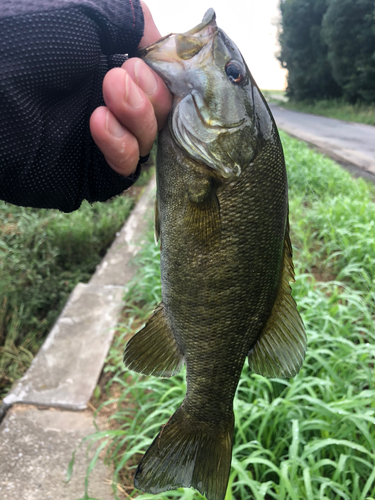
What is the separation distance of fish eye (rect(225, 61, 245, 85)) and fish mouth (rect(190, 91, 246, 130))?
0.12 metres

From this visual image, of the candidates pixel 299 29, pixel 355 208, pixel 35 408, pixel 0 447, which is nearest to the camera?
pixel 0 447

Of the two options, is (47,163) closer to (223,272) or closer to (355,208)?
(223,272)

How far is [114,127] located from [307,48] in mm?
36557

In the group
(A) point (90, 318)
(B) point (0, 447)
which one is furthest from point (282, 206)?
(A) point (90, 318)

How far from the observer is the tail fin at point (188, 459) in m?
1.25

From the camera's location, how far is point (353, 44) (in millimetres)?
24625

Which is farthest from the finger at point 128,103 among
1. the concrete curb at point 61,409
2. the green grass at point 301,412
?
the concrete curb at point 61,409

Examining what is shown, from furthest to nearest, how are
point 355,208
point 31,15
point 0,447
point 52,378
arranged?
point 355,208 < point 52,378 < point 0,447 < point 31,15

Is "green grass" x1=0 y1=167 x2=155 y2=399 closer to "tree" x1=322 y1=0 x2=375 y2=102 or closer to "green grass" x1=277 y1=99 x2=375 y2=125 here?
"green grass" x1=277 y1=99 x2=375 y2=125

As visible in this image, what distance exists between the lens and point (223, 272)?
1.17 m

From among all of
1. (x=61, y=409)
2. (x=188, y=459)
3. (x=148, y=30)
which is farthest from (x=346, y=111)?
(x=188, y=459)

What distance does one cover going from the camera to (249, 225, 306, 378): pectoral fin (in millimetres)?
1256

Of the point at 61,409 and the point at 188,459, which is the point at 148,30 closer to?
the point at 188,459

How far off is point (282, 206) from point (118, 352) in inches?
97.5
